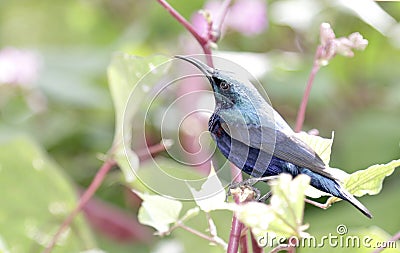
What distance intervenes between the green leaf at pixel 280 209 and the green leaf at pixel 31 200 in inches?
19.1

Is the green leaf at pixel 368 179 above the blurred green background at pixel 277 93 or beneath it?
beneath

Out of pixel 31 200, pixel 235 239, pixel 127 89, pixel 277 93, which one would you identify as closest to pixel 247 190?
pixel 235 239

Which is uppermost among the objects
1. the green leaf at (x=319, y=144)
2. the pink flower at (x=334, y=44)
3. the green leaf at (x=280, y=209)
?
the pink flower at (x=334, y=44)

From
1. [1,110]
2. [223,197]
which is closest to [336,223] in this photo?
[223,197]

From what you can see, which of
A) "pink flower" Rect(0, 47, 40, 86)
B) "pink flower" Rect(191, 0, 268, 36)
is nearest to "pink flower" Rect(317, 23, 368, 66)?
"pink flower" Rect(191, 0, 268, 36)

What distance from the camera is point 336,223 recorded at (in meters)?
1.15

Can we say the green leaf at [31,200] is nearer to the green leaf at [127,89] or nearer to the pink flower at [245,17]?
the green leaf at [127,89]

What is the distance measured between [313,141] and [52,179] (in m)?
0.50

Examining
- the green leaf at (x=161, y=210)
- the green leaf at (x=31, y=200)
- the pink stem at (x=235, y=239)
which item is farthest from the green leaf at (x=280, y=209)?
the green leaf at (x=31, y=200)

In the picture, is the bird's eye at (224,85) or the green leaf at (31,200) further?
the green leaf at (31,200)

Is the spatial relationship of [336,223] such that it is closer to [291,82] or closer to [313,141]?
[291,82]

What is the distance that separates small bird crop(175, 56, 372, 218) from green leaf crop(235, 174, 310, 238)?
6 cm

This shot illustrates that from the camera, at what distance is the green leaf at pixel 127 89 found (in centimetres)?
71

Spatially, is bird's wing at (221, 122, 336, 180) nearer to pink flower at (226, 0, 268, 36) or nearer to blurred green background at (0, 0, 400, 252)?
blurred green background at (0, 0, 400, 252)
